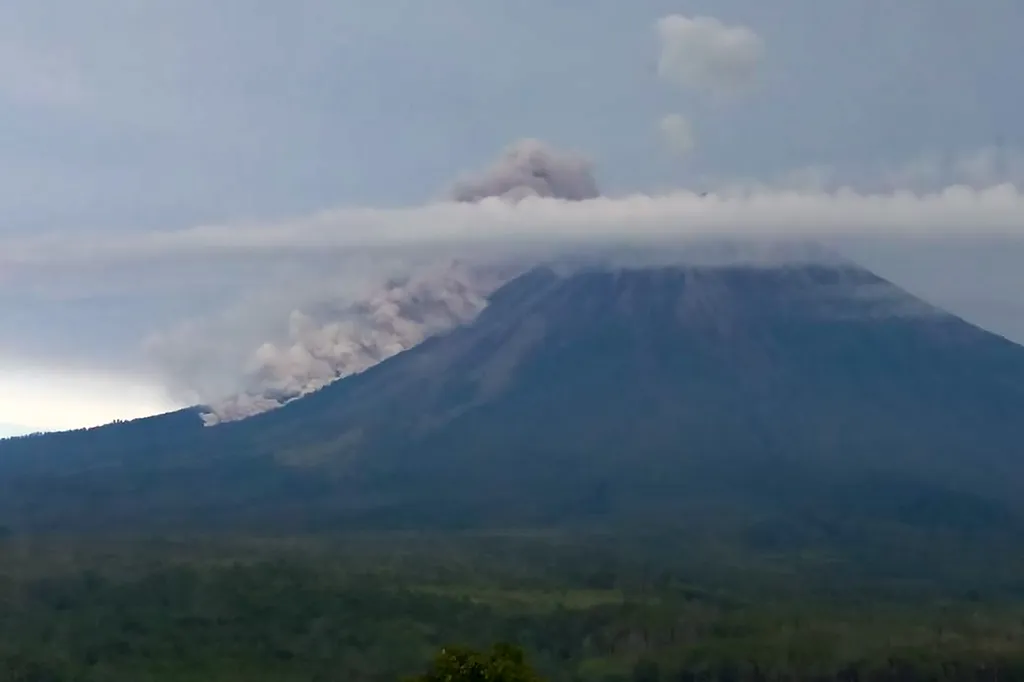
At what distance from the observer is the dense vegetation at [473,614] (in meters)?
74.1

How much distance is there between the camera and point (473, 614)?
86250 millimetres

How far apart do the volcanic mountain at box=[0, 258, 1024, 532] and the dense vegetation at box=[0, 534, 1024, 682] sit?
2347 centimetres

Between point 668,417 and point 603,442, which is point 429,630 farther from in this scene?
point 668,417

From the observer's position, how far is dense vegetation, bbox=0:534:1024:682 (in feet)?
243

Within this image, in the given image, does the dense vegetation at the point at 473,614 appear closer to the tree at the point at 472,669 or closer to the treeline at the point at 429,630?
the treeline at the point at 429,630

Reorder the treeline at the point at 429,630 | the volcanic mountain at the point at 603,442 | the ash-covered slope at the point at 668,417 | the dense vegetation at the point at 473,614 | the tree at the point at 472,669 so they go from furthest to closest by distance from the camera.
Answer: the ash-covered slope at the point at 668,417
the volcanic mountain at the point at 603,442
the dense vegetation at the point at 473,614
the treeline at the point at 429,630
the tree at the point at 472,669

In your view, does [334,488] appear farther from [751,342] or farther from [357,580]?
[751,342]

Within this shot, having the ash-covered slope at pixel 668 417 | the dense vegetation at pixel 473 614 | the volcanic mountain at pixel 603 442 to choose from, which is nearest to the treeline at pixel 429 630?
the dense vegetation at pixel 473 614

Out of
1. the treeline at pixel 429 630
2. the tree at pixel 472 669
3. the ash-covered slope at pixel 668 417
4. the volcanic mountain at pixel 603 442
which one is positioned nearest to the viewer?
the tree at pixel 472 669

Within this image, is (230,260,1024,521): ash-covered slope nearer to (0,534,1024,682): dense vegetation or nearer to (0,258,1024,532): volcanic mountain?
(0,258,1024,532): volcanic mountain

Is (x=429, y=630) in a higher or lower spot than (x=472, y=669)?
lower

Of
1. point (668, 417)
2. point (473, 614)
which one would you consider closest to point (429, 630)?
point (473, 614)

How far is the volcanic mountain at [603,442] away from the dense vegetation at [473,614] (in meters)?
23.5

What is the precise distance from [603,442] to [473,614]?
245 ft
